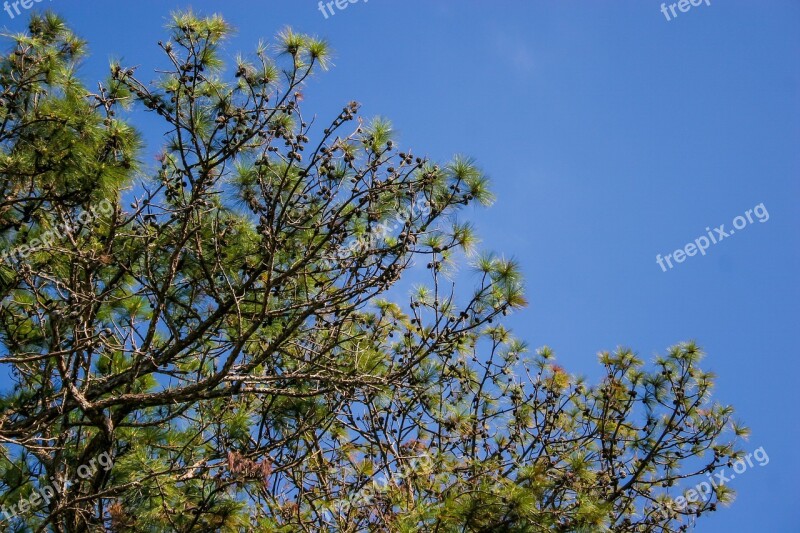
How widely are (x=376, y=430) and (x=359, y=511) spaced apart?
0.80 m

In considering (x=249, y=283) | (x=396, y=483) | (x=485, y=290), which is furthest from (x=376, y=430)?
(x=249, y=283)

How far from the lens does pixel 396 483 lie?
514cm

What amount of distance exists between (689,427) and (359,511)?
3.26 metres

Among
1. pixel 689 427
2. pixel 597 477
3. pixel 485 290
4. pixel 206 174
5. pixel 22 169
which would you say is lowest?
pixel 597 477

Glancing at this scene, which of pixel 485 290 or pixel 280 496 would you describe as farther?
pixel 280 496

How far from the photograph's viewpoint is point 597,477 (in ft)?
17.4

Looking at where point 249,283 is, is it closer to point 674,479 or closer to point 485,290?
point 485,290

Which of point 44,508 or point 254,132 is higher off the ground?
point 254,132

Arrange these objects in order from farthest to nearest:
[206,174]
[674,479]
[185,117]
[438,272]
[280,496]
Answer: [674,479], [280,496], [438,272], [185,117], [206,174]

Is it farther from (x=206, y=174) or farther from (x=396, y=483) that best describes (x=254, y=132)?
(x=396, y=483)

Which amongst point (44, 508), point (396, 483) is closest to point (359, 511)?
point (396, 483)

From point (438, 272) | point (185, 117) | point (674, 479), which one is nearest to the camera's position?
point (185, 117)

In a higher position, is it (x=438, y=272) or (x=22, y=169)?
(x=22, y=169)

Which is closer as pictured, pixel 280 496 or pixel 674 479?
pixel 280 496
